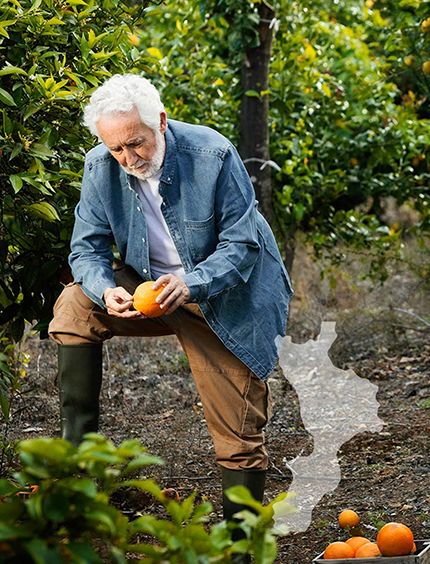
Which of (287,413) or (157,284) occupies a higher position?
(157,284)

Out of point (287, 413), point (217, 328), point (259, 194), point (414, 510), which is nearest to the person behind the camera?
point (217, 328)

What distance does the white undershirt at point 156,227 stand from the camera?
2.71 metres

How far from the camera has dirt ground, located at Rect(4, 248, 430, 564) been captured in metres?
3.13

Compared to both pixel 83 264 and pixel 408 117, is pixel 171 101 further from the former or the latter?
pixel 83 264

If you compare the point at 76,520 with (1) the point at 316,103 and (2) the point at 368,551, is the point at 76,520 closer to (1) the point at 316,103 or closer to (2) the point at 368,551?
(2) the point at 368,551

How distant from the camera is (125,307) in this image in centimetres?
249

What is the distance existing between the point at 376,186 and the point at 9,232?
11.1ft

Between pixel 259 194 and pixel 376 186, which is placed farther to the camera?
pixel 376 186

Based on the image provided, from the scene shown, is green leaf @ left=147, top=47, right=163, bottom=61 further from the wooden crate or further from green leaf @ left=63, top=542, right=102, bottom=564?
green leaf @ left=63, top=542, right=102, bottom=564

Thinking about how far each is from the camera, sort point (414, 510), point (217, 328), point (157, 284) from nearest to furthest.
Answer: point (157, 284) < point (217, 328) < point (414, 510)

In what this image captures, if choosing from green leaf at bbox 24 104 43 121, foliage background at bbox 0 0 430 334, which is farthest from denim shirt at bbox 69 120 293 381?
foliage background at bbox 0 0 430 334

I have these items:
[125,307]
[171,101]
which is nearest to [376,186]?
[171,101]

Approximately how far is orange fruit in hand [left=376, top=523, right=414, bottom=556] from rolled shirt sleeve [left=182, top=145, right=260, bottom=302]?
2.74 ft

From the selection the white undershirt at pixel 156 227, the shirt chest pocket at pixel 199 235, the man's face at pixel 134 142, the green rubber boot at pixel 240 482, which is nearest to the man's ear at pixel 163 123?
the man's face at pixel 134 142
